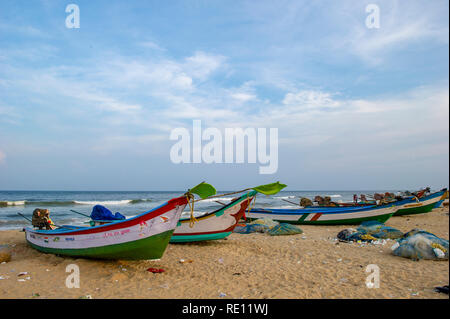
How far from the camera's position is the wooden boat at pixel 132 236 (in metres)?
6.42

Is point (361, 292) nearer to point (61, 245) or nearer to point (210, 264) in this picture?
point (210, 264)

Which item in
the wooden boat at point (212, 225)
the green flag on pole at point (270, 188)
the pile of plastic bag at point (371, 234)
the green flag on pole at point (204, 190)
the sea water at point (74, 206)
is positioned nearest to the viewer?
the green flag on pole at point (204, 190)

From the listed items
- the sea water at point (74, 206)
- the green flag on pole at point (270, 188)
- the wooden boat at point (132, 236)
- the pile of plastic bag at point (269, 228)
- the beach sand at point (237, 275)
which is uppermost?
the green flag on pole at point (270, 188)

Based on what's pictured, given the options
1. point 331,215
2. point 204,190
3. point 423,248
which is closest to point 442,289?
point 423,248

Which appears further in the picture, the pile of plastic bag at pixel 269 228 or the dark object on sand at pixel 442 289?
the pile of plastic bag at pixel 269 228

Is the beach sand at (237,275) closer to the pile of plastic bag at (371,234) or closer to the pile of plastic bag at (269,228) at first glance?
the pile of plastic bag at (371,234)

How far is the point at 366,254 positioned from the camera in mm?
8125

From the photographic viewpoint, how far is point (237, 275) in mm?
6387

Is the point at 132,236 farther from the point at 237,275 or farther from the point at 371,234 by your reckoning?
the point at 371,234

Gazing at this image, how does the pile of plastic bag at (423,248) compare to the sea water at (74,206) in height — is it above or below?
above

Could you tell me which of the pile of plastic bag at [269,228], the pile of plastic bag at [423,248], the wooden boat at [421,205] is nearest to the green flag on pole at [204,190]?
the pile of plastic bag at [423,248]

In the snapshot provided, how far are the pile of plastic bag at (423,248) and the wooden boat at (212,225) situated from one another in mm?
4526
